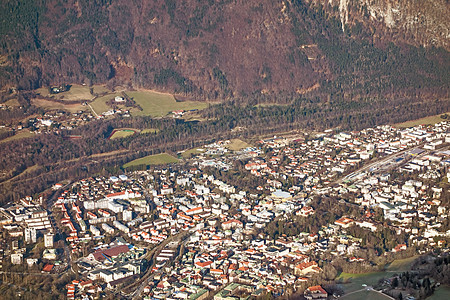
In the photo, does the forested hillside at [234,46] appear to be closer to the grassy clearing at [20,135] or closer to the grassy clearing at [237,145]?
the grassy clearing at [237,145]

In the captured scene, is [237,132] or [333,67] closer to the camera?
[237,132]

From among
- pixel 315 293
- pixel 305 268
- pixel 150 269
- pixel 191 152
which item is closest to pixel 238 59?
pixel 191 152

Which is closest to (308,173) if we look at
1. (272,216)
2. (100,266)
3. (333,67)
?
(272,216)

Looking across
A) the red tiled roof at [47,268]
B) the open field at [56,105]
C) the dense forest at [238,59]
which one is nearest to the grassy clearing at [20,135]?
the dense forest at [238,59]

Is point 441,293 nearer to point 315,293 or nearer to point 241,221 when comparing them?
point 315,293

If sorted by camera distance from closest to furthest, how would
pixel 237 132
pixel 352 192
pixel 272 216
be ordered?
pixel 272 216 → pixel 352 192 → pixel 237 132

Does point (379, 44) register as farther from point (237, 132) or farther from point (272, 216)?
point (272, 216)

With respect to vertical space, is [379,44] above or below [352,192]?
above

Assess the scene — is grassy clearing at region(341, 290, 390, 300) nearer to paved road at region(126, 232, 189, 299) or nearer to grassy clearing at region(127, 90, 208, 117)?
paved road at region(126, 232, 189, 299)
